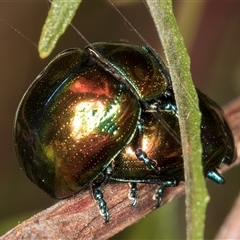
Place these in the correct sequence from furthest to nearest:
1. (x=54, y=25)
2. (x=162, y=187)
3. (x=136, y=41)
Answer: (x=136, y=41), (x=162, y=187), (x=54, y=25)

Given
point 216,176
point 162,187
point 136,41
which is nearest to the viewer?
point 162,187

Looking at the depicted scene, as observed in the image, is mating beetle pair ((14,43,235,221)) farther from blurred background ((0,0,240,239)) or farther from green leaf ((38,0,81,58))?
blurred background ((0,0,240,239))

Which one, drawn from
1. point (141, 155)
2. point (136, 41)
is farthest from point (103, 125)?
point (136, 41)

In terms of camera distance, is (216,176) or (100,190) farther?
(216,176)

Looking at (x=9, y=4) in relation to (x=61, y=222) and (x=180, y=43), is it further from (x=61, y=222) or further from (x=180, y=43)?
(x=180, y=43)

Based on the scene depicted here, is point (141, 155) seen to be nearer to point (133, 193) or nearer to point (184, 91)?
point (133, 193)
